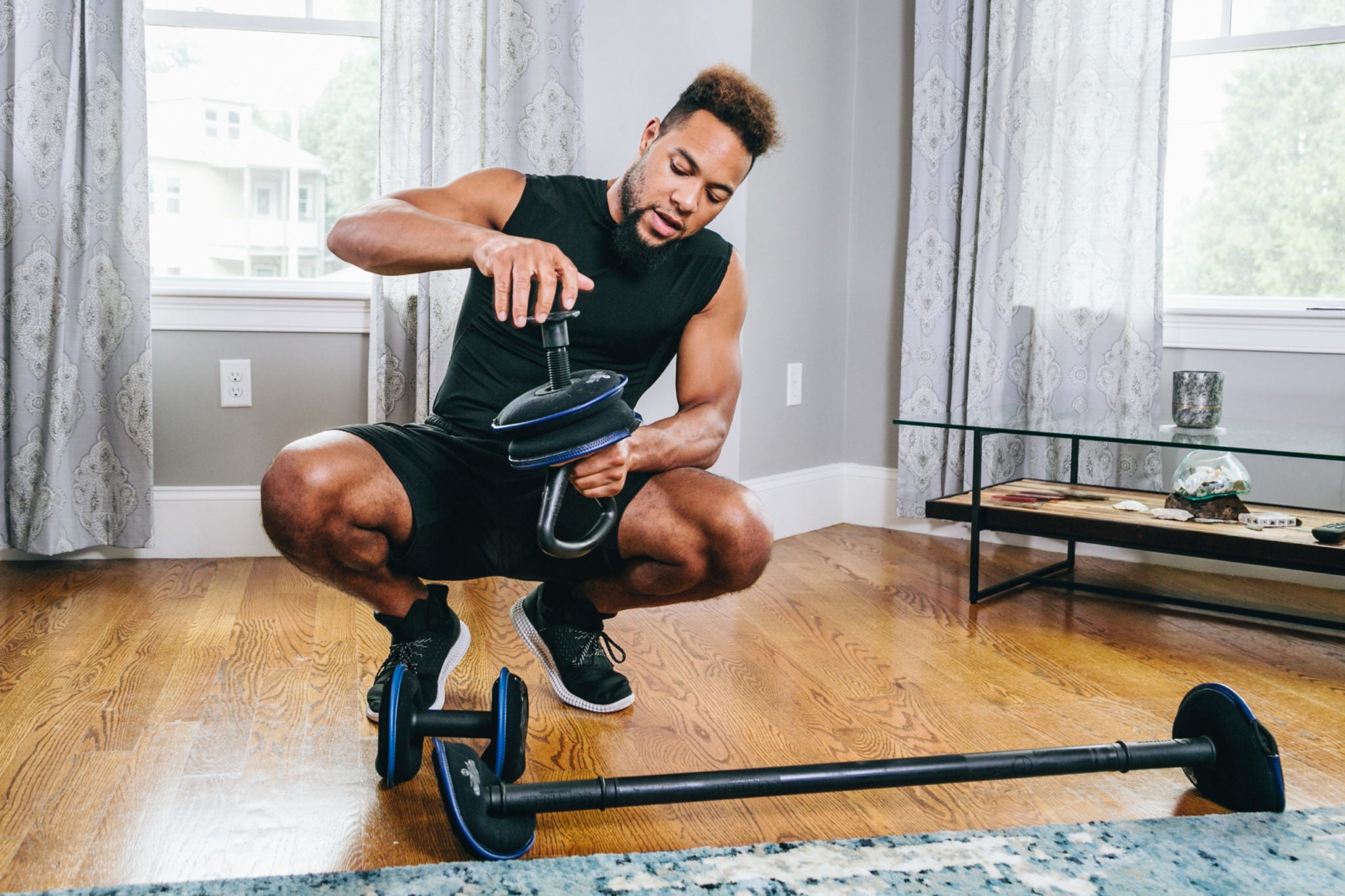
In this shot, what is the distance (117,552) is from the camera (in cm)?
262

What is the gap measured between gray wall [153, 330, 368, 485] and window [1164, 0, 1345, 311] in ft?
7.34

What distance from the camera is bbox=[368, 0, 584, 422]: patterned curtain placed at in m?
2.57

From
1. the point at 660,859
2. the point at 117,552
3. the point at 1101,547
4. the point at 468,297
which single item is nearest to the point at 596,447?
the point at 660,859

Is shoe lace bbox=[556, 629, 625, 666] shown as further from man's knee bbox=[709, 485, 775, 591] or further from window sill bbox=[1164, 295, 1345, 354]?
window sill bbox=[1164, 295, 1345, 354]

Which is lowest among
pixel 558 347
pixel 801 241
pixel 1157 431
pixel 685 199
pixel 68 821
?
pixel 68 821

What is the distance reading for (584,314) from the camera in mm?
1693

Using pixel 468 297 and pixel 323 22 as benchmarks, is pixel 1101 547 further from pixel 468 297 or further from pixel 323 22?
pixel 323 22

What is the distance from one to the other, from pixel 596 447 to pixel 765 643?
93 centimetres

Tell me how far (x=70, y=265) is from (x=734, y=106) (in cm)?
168

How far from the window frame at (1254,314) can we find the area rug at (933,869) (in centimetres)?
171

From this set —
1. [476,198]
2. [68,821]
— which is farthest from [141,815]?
[476,198]

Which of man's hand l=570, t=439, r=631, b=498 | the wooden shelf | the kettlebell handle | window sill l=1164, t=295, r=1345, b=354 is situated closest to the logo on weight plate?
the kettlebell handle

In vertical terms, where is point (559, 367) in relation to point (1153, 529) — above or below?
above

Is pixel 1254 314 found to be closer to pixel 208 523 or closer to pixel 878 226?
pixel 878 226
